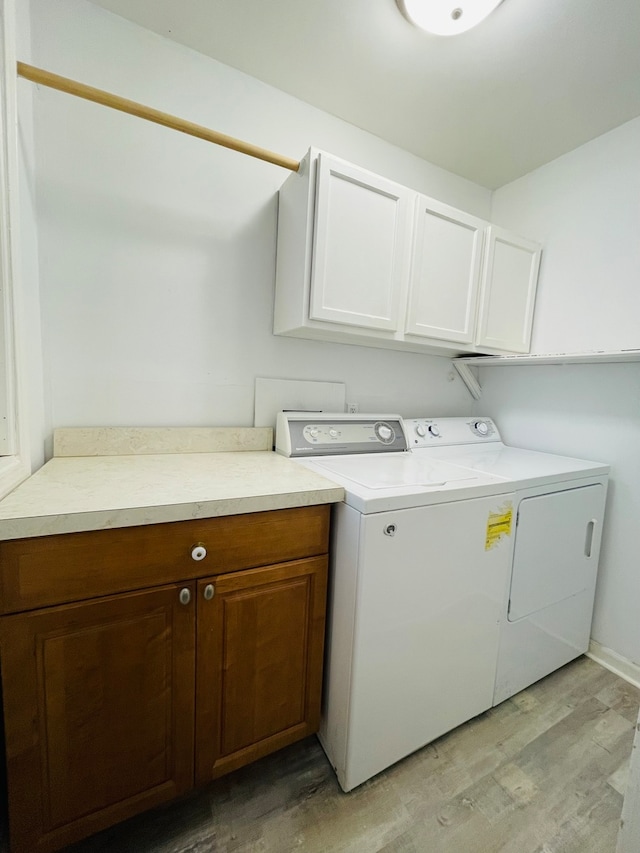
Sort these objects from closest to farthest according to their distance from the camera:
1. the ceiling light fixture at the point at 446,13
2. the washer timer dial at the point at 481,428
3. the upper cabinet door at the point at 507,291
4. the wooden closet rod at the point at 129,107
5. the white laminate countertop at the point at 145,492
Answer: the white laminate countertop at the point at 145,492 → the wooden closet rod at the point at 129,107 → the ceiling light fixture at the point at 446,13 → the upper cabinet door at the point at 507,291 → the washer timer dial at the point at 481,428

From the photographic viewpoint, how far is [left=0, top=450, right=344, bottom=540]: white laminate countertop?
78cm

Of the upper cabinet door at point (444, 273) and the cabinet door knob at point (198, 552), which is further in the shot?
the upper cabinet door at point (444, 273)

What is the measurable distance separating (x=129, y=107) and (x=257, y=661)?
5.74 ft

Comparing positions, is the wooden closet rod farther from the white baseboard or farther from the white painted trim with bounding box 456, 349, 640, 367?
the white baseboard

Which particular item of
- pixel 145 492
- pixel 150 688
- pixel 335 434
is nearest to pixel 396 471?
pixel 335 434

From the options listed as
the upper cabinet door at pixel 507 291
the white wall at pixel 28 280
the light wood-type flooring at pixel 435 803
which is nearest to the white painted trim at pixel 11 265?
the white wall at pixel 28 280

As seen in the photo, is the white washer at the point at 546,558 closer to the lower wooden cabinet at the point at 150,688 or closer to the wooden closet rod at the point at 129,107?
the lower wooden cabinet at the point at 150,688

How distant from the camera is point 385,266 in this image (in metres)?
1.53

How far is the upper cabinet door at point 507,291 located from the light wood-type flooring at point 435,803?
174 centimetres

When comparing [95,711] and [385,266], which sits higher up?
[385,266]

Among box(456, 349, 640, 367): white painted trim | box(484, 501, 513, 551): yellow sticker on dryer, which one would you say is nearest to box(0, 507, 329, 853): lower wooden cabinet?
box(484, 501, 513, 551): yellow sticker on dryer

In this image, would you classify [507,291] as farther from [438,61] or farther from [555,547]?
[555,547]

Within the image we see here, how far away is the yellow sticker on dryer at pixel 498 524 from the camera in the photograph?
1.27 m

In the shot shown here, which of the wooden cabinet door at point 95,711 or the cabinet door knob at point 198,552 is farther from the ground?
the cabinet door knob at point 198,552
